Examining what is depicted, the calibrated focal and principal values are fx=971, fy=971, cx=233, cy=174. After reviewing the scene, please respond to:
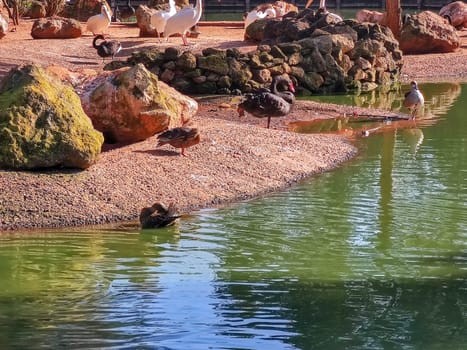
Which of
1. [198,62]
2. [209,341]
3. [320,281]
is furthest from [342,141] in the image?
[209,341]

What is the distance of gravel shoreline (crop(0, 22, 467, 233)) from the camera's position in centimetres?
1011

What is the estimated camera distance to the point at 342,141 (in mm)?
14766

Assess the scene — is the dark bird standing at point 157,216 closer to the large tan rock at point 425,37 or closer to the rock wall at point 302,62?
the rock wall at point 302,62

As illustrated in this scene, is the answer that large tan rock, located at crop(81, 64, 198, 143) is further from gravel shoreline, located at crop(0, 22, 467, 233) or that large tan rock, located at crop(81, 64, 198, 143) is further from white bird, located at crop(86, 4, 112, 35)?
white bird, located at crop(86, 4, 112, 35)

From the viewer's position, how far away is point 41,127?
1099 cm

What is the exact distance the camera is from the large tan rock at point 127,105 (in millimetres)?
12219

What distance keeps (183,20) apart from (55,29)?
4.06m

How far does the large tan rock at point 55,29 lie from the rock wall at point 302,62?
625 cm

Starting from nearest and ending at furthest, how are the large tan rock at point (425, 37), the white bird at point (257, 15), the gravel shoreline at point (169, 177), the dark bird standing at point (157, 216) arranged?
the dark bird standing at point (157, 216) < the gravel shoreline at point (169, 177) < the large tan rock at point (425, 37) < the white bird at point (257, 15)

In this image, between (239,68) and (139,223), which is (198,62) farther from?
(139,223)

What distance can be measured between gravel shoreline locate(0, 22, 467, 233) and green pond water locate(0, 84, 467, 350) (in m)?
0.37

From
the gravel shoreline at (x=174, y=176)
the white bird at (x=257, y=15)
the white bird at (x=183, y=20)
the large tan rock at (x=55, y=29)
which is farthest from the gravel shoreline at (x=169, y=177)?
the white bird at (x=257, y=15)

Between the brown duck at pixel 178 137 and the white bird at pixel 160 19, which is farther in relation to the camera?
the white bird at pixel 160 19

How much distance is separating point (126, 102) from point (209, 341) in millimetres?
5909
